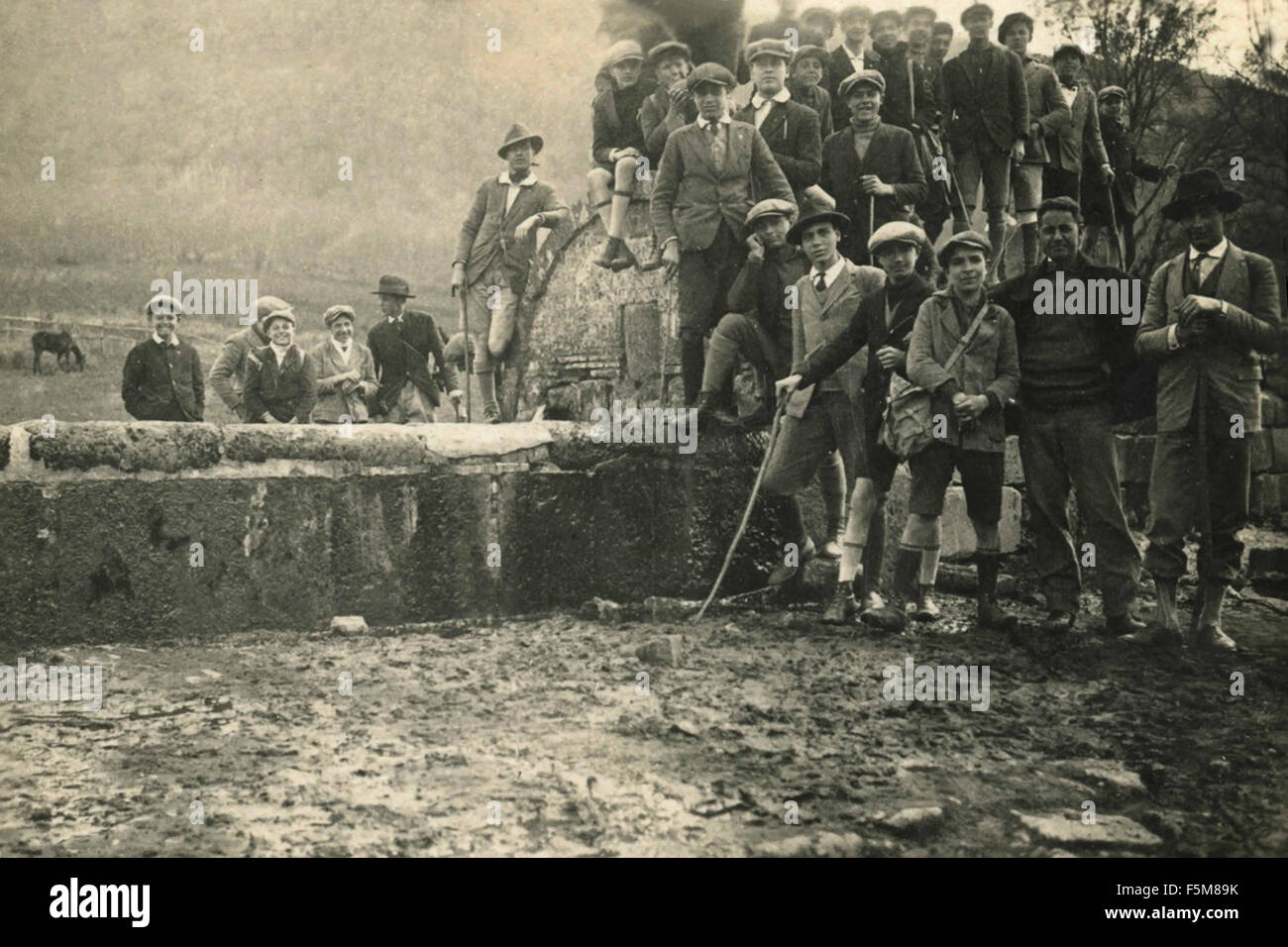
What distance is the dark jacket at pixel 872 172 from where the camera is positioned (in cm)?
490

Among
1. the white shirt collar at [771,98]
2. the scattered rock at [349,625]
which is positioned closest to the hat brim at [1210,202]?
the white shirt collar at [771,98]

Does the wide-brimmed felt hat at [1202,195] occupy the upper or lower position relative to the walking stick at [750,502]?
upper

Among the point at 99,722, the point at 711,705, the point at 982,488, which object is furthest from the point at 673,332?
the point at 99,722

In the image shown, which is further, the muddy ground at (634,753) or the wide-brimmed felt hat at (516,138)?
the wide-brimmed felt hat at (516,138)

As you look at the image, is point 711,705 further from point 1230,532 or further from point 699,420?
point 1230,532

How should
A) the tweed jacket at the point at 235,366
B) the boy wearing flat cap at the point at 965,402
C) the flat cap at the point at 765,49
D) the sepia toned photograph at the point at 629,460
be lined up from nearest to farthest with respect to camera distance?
the sepia toned photograph at the point at 629,460, the tweed jacket at the point at 235,366, the boy wearing flat cap at the point at 965,402, the flat cap at the point at 765,49

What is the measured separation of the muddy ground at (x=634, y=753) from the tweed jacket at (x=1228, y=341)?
2.52 ft

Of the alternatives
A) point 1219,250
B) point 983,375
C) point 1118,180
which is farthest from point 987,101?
point 983,375

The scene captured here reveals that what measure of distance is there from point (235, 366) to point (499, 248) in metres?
1.32

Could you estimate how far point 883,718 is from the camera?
3.34m

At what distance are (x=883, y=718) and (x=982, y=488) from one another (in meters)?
1.14

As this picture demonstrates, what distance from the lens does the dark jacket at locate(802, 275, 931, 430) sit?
4.27m

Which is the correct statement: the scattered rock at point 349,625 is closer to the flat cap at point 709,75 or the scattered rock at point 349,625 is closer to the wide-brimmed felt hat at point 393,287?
the wide-brimmed felt hat at point 393,287

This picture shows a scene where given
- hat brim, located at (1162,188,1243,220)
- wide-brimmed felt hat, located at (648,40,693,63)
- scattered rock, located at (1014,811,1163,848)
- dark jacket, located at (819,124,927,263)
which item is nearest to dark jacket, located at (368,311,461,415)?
wide-brimmed felt hat, located at (648,40,693,63)
